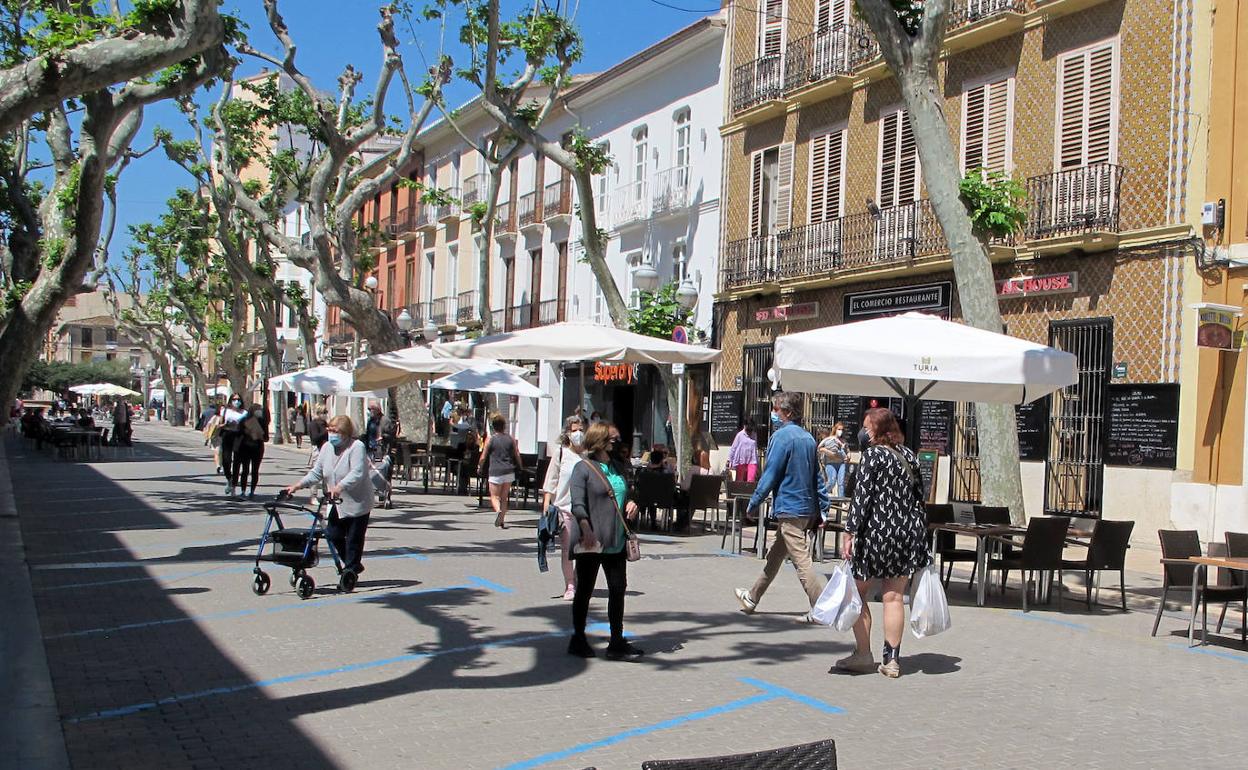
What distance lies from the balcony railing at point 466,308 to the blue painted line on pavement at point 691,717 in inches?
1274

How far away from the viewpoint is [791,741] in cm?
604

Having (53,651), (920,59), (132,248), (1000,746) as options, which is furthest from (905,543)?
(132,248)

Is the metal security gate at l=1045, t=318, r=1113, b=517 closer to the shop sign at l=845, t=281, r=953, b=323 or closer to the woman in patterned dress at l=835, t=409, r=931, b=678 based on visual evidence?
the shop sign at l=845, t=281, r=953, b=323

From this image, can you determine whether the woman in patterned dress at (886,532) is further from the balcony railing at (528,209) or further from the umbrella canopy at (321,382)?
the balcony railing at (528,209)

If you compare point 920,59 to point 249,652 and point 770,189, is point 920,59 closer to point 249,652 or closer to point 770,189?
point 249,652

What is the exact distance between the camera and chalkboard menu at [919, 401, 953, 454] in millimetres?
19250

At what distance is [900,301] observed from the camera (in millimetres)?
20344

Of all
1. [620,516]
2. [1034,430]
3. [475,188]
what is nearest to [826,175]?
[1034,430]

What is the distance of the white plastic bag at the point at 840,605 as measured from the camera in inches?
296

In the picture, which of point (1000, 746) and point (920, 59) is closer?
point (1000, 746)

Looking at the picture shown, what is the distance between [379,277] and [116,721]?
4558cm

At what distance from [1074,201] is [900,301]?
12.8 feet

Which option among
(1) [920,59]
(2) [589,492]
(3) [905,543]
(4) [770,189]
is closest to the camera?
(3) [905,543]

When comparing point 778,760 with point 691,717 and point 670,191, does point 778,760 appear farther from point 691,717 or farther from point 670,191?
point 670,191
